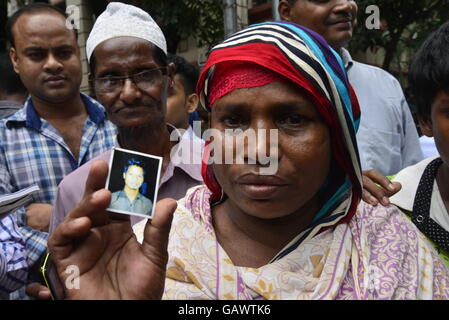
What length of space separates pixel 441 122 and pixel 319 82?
65 cm

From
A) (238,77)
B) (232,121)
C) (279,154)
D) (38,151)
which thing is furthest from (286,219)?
(38,151)

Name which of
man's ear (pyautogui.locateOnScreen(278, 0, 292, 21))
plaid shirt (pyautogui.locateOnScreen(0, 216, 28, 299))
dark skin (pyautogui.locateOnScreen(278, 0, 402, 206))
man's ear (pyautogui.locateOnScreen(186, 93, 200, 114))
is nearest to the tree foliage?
man's ear (pyautogui.locateOnScreen(186, 93, 200, 114))

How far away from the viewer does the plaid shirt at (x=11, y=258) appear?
2.05 metres

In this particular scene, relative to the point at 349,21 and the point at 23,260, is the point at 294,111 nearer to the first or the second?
the point at 23,260

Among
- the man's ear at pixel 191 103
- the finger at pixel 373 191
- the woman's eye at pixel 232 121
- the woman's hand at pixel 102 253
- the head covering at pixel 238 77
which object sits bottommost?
the man's ear at pixel 191 103

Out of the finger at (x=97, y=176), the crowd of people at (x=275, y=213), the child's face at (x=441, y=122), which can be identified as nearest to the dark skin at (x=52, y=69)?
the crowd of people at (x=275, y=213)

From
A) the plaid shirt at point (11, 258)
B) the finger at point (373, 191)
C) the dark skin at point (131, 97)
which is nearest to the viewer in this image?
the finger at point (373, 191)

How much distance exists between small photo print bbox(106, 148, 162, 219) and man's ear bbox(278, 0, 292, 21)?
240 centimetres

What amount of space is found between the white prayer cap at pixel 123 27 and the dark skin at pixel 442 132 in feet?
4.68

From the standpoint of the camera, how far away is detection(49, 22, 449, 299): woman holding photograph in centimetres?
149

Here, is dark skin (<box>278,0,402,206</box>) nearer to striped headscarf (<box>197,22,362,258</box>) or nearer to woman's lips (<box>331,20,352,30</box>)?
woman's lips (<box>331,20,352,30</box>)

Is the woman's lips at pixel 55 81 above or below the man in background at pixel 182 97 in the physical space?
above

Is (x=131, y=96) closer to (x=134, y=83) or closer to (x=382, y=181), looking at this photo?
(x=134, y=83)

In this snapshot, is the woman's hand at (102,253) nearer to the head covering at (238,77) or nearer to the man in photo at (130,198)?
the man in photo at (130,198)
